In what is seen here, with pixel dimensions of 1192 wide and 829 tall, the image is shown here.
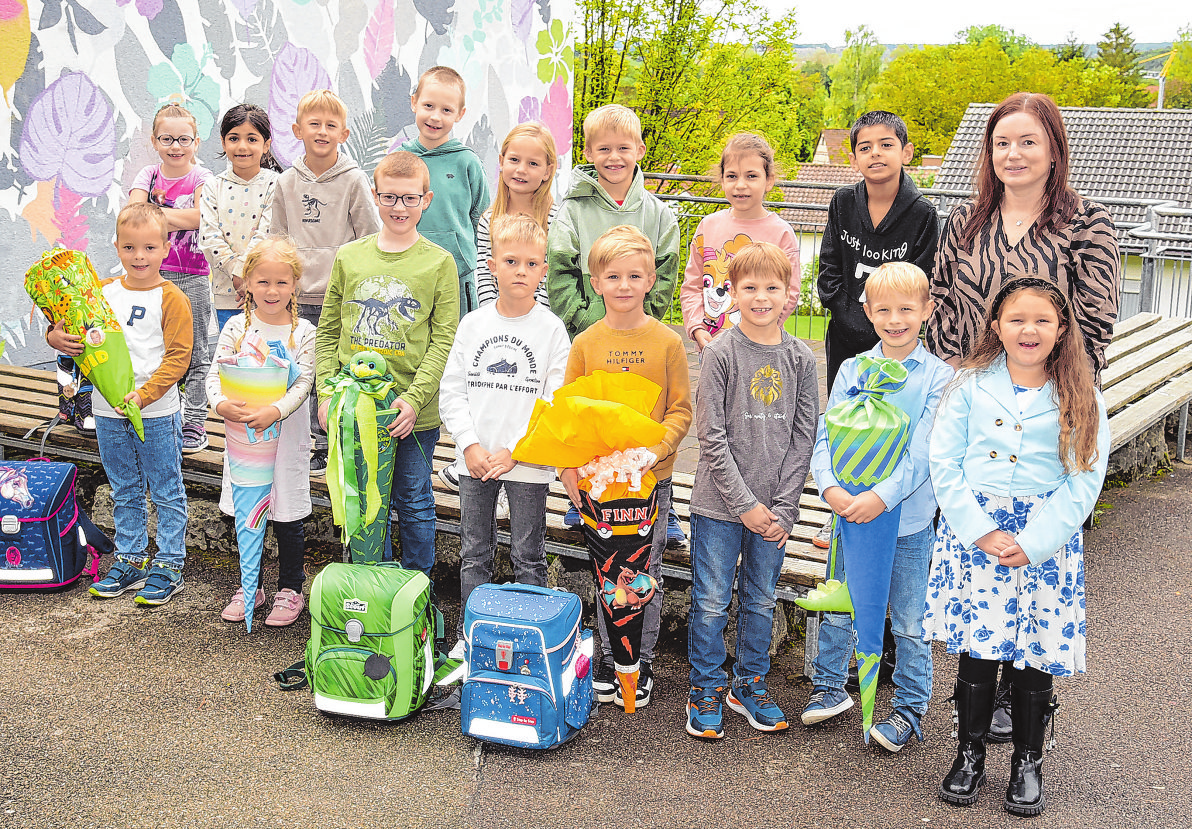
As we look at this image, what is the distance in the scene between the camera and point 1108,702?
373cm

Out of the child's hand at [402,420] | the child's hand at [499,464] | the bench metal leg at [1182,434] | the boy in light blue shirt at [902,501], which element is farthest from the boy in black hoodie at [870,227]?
the bench metal leg at [1182,434]

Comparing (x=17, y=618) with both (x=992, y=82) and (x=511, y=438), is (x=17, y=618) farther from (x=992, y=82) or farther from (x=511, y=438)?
(x=992, y=82)

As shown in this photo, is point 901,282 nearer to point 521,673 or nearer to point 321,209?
point 521,673

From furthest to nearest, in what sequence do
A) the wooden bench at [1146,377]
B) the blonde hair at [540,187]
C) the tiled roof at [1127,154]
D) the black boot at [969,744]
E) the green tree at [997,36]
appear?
1. the green tree at [997,36]
2. the tiled roof at [1127,154]
3. the wooden bench at [1146,377]
4. the blonde hair at [540,187]
5. the black boot at [969,744]

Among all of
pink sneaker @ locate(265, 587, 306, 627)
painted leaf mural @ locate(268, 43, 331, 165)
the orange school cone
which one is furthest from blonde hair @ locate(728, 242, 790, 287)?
painted leaf mural @ locate(268, 43, 331, 165)

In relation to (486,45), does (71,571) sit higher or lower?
lower

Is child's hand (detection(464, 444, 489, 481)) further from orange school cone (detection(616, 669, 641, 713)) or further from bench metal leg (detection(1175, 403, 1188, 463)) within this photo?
bench metal leg (detection(1175, 403, 1188, 463))

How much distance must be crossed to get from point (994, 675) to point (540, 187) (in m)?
2.47

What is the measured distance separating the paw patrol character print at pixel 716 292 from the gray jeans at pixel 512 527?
3.33ft

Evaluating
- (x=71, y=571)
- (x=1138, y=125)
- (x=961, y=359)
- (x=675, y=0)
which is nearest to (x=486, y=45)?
(x=71, y=571)

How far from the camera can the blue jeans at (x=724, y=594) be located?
3.48m

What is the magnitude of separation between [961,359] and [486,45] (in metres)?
7.66

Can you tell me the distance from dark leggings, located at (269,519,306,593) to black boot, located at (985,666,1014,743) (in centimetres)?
271

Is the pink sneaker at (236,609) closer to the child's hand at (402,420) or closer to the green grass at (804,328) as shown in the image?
the child's hand at (402,420)
